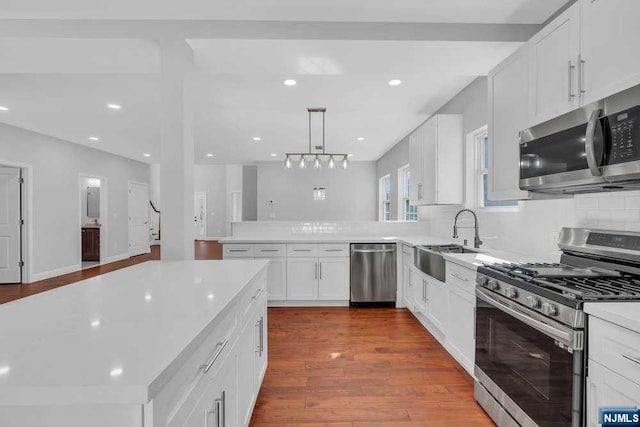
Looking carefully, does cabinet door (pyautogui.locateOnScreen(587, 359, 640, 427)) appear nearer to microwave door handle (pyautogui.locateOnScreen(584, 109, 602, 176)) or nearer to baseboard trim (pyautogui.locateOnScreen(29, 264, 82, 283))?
microwave door handle (pyautogui.locateOnScreen(584, 109, 602, 176))

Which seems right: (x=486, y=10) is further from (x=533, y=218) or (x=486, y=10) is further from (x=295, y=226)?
(x=295, y=226)

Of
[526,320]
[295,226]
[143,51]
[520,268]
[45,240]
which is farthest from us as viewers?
[45,240]

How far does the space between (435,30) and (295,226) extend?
131 inches

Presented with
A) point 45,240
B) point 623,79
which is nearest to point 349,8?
point 623,79

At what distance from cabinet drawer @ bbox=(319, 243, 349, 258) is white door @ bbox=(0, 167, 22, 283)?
5.16m

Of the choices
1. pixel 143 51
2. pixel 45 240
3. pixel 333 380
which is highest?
pixel 143 51

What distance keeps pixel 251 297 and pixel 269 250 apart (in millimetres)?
2461

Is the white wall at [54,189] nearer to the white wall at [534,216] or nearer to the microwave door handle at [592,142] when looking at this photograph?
the white wall at [534,216]

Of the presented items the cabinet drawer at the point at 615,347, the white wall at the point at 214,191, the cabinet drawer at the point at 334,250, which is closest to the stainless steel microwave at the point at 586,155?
the cabinet drawer at the point at 615,347

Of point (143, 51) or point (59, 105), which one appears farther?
point (59, 105)

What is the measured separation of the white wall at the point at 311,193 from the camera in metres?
9.46

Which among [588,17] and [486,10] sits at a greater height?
[486,10]

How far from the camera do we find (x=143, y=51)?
2.66 meters

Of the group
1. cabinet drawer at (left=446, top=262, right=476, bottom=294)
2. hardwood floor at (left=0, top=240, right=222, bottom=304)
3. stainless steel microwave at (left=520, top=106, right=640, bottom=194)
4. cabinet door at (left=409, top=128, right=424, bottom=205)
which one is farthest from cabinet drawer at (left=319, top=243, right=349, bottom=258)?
hardwood floor at (left=0, top=240, right=222, bottom=304)
